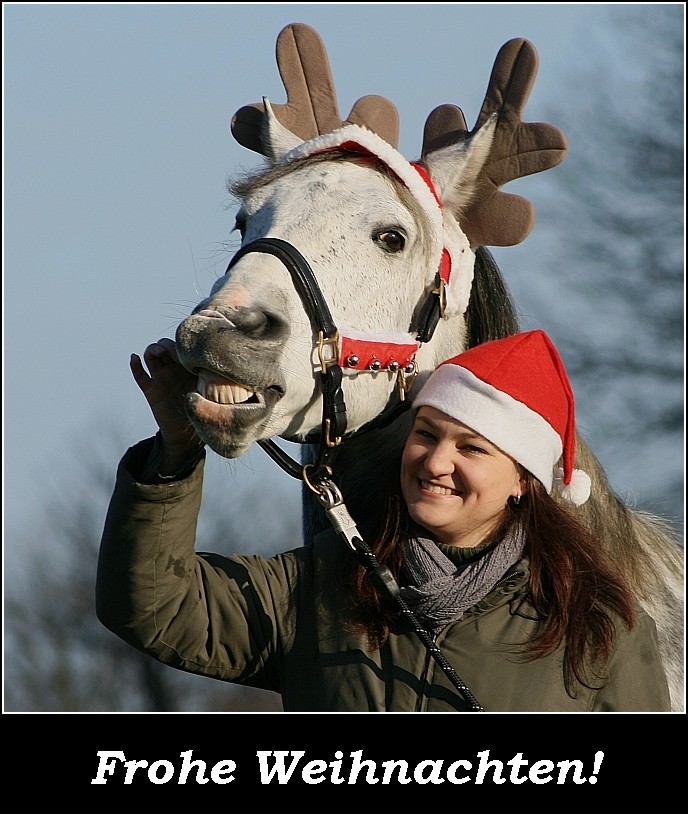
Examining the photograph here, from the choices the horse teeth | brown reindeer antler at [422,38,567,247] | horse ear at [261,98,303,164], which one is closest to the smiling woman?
the horse teeth

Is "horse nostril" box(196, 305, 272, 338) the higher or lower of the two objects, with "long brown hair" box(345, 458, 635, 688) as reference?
higher

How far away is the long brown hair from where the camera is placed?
2.92m

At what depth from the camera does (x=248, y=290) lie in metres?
2.92

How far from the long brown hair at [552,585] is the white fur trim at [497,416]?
0.07 meters

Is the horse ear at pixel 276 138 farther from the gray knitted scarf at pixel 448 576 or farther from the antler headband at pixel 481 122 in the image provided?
the gray knitted scarf at pixel 448 576

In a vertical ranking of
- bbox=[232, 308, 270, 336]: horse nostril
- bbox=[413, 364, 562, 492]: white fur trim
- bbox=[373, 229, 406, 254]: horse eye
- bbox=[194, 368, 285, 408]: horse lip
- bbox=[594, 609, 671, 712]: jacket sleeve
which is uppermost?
bbox=[373, 229, 406, 254]: horse eye

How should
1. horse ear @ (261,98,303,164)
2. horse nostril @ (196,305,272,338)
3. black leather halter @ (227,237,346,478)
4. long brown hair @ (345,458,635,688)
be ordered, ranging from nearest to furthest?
horse nostril @ (196,305,272,338) → long brown hair @ (345,458,635,688) → black leather halter @ (227,237,346,478) → horse ear @ (261,98,303,164)

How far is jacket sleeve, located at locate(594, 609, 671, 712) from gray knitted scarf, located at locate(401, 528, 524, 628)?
325 mm

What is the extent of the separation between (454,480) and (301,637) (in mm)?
540

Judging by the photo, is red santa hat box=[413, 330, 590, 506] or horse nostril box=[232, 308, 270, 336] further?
red santa hat box=[413, 330, 590, 506]

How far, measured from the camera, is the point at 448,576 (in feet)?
9.76

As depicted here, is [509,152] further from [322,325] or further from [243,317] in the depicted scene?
[243,317]

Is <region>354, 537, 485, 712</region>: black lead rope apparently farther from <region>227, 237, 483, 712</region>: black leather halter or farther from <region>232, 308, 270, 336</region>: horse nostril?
<region>232, 308, 270, 336</region>: horse nostril

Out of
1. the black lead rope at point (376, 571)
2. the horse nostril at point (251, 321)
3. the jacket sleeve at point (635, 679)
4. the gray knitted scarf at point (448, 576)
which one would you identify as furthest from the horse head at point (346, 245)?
the jacket sleeve at point (635, 679)
